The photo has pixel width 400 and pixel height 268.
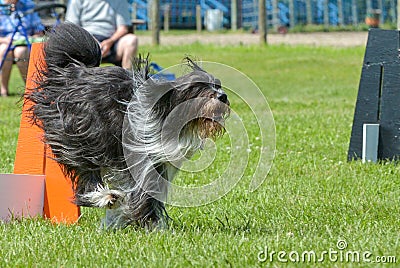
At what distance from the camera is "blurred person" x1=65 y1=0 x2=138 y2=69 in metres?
10.7

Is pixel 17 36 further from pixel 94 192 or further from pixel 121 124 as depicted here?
pixel 121 124

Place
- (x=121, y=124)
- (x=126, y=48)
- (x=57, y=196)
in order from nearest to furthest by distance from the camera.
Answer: (x=121, y=124)
(x=57, y=196)
(x=126, y=48)

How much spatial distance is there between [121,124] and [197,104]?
533mm

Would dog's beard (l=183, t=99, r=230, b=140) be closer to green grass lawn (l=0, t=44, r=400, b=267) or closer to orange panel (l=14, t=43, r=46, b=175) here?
green grass lawn (l=0, t=44, r=400, b=267)

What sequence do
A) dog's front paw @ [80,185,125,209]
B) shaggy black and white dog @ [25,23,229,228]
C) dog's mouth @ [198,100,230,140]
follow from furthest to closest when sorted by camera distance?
dog's front paw @ [80,185,125,209], shaggy black and white dog @ [25,23,229,228], dog's mouth @ [198,100,230,140]

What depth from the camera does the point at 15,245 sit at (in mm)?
4305

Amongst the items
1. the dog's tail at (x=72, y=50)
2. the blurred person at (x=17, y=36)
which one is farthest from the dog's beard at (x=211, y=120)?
the blurred person at (x=17, y=36)

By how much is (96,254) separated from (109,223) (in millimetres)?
688

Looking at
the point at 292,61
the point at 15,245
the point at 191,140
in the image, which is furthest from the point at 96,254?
the point at 292,61

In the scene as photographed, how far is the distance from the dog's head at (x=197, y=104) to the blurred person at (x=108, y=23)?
255 inches

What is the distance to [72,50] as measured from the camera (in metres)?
4.97

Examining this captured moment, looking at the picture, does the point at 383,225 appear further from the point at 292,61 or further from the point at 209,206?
the point at 292,61

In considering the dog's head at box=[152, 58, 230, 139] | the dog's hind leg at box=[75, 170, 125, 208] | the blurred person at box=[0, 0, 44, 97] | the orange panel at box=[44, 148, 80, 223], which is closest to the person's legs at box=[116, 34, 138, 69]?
the blurred person at box=[0, 0, 44, 97]

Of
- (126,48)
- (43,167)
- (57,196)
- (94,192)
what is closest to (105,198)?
(94,192)
